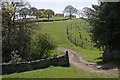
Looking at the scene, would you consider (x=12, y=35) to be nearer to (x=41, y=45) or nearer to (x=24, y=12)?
(x=41, y=45)

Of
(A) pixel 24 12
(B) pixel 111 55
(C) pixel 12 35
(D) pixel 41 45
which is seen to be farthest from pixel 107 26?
(A) pixel 24 12

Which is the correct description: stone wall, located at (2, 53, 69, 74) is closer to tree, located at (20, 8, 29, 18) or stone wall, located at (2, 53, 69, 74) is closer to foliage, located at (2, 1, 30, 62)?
foliage, located at (2, 1, 30, 62)

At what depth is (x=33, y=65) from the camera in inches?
1369

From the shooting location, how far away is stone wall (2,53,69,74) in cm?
3275

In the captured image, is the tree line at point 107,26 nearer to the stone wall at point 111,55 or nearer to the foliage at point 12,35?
the stone wall at point 111,55

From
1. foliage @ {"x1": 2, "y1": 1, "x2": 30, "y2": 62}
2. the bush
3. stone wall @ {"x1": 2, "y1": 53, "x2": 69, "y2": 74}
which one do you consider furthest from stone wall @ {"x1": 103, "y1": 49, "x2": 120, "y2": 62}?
foliage @ {"x1": 2, "y1": 1, "x2": 30, "y2": 62}

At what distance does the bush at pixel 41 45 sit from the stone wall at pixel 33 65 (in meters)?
8.06

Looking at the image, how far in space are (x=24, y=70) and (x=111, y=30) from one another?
15.9 meters

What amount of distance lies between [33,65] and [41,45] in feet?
39.1

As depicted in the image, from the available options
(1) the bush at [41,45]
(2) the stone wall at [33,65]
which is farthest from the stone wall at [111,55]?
(2) the stone wall at [33,65]

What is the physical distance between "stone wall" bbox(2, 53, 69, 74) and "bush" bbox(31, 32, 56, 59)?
8.06 meters

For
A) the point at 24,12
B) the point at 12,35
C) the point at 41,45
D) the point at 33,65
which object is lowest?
the point at 33,65

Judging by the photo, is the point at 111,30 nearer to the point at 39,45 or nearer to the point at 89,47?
the point at 39,45

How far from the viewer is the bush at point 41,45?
151ft
